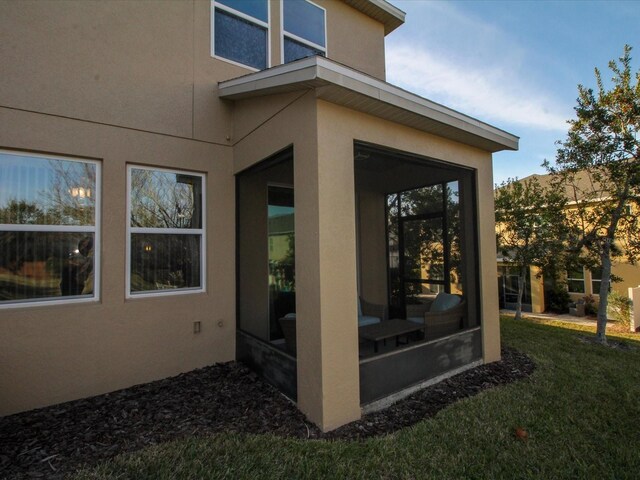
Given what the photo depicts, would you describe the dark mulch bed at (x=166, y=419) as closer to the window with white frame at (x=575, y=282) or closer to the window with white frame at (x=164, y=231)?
the window with white frame at (x=164, y=231)

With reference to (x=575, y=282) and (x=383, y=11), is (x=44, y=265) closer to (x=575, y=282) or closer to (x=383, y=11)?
(x=383, y=11)

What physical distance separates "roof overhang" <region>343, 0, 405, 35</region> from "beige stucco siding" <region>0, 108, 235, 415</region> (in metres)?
5.00

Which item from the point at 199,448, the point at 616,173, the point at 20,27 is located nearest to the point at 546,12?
the point at 616,173

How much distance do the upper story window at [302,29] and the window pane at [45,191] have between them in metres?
4.02

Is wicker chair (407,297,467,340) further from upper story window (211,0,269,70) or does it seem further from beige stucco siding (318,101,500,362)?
upper story window (211,0,269,70)

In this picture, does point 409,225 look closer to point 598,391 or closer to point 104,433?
point 598,391

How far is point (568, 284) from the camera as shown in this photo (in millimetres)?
15844

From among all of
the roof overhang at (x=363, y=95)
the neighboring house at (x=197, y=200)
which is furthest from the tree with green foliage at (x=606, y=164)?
the roof overhang at (x=363, y=95)

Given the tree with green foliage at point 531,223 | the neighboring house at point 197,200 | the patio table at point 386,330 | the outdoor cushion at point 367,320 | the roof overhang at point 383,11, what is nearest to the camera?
the neighboring house at point 197,200

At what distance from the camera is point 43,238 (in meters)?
3.96

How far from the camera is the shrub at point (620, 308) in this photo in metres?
12.4

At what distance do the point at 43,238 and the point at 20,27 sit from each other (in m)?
2.46

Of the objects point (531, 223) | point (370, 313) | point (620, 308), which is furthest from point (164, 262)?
point (620, 308)

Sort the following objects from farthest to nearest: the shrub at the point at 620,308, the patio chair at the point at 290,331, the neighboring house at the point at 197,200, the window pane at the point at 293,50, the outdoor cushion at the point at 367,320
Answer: the shrub at the point at 620,308 → the window pane at the point at 293,50 → the outdoor cushion at the point at 367,320 → the patio chair at the point at 290,331 → the neighboring house at the point at 197,200
